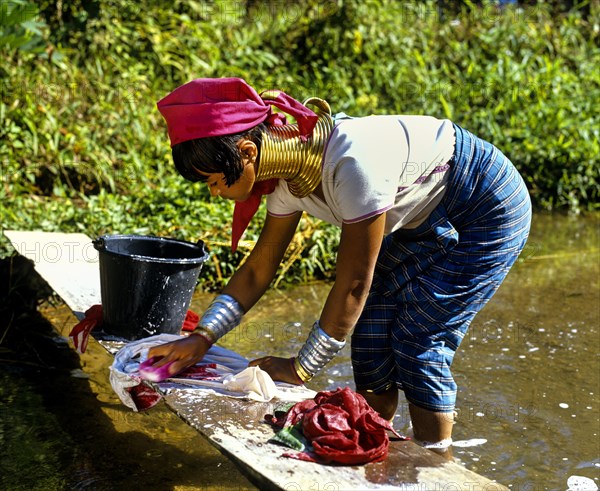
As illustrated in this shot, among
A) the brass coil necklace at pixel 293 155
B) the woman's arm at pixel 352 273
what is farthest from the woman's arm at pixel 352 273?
the brass coil necklace at pixel 293 155

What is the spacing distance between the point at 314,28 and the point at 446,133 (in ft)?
18.9

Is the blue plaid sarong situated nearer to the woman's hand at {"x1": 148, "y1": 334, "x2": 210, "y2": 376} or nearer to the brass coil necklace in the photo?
the brass coil necklace

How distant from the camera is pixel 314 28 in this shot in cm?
816

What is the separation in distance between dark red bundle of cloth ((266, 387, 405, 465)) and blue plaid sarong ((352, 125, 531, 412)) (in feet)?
1.15

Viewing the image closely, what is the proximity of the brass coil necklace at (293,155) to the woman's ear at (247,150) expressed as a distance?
22 mm

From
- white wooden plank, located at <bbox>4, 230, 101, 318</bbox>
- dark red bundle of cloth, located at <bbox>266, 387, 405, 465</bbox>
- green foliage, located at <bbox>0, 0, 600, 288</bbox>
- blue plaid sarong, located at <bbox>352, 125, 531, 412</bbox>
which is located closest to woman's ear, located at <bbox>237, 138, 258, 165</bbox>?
blue plaid sarong, located at <bbox>352, 125, 531, 412</bbox>

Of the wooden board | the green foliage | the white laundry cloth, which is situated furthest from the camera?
the green foliage

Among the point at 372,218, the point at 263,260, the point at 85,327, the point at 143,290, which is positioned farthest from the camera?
the point at 85,327

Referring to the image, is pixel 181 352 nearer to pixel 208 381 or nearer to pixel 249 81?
pixel 208 381

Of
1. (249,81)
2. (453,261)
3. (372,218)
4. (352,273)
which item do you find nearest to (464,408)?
(453,261)

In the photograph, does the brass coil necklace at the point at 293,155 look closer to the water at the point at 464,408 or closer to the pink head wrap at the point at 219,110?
the pink head wrap at the point at 219,110

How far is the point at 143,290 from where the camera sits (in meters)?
3.11

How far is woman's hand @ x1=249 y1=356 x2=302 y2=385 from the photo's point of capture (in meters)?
2.64

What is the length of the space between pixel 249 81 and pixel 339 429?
5.65 meters
